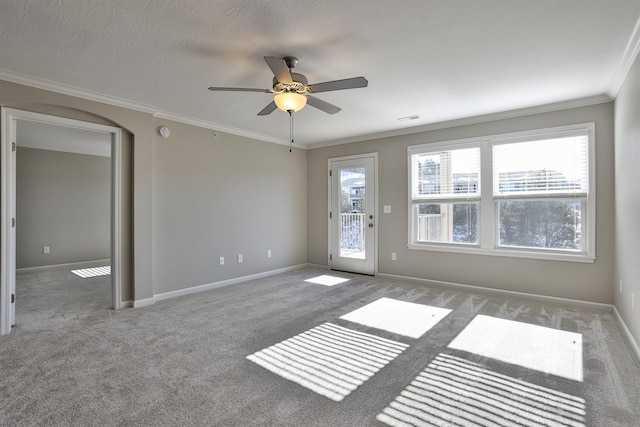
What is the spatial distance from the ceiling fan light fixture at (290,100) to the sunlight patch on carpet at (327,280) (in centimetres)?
299

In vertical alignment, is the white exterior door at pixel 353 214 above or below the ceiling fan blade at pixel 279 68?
below

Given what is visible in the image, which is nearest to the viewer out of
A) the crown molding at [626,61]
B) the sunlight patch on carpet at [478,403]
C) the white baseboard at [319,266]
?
the sunlight patch on carpet at [478,403]

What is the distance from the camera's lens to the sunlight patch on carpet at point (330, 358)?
2.20 m

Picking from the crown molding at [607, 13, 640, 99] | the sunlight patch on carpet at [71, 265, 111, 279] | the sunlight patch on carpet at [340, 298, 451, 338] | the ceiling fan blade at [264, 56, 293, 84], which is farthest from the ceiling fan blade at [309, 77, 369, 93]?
the sunlight patch on carpet at [71, 265, 111, 279]

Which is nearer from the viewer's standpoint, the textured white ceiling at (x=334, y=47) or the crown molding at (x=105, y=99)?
the textured white ceiling at (x=334, y=47)

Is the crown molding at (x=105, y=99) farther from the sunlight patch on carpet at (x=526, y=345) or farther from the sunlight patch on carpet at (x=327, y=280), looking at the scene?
the sunlight patch on carpet at (x=526, y=345)

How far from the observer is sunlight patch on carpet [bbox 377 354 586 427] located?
1.81 metres

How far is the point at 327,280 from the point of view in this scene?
A: 524 centimetres

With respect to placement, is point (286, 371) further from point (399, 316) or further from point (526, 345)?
point (526, 345)

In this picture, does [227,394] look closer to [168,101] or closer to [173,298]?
[173,298]

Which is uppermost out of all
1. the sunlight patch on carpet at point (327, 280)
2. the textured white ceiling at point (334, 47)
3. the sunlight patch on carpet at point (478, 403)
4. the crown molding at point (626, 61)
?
the textured white ceiling at point (334, 47)

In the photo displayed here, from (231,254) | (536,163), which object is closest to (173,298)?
(231,254)

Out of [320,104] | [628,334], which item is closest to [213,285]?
[320,104]

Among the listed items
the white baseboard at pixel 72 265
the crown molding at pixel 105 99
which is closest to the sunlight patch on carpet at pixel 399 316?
the crown molding at pixel 105 99
